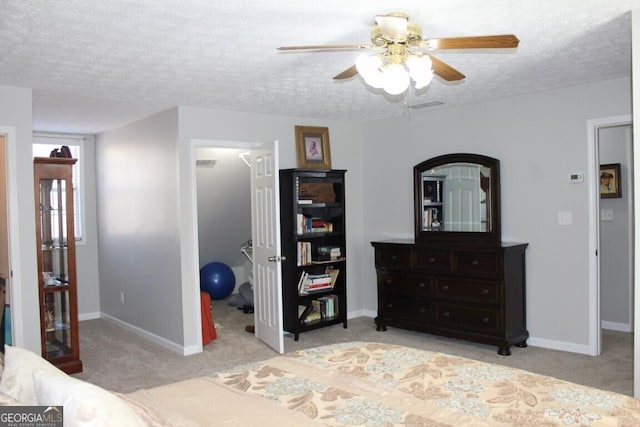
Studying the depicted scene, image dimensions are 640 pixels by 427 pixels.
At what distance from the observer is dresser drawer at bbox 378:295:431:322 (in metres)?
5.12

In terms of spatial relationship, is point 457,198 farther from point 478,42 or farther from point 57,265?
point 57,265

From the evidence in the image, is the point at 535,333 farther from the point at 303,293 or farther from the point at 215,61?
the point at 215,61

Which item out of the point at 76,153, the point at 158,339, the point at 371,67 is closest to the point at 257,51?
the point at 371,67

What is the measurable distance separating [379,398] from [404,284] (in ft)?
11.3

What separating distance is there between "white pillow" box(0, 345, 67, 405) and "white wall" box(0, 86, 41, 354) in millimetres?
2520

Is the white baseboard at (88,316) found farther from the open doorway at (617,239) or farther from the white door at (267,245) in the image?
the open doorway at (617,239)

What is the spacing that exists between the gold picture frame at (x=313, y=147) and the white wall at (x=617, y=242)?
9.11ft

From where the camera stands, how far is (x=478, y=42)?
91.2 inches

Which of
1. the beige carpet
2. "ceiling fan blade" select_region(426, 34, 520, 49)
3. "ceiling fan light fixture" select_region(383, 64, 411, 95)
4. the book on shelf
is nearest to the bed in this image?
"ceiling fan light fixture" select_region(383, 64, 411, 95)

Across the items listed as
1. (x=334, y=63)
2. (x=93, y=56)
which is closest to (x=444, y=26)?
(x=334, y=63)

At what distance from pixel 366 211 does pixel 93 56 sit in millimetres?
3679

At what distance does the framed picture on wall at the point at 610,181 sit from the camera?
5.25 meters

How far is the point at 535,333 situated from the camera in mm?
4766

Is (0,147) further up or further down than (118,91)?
further down
